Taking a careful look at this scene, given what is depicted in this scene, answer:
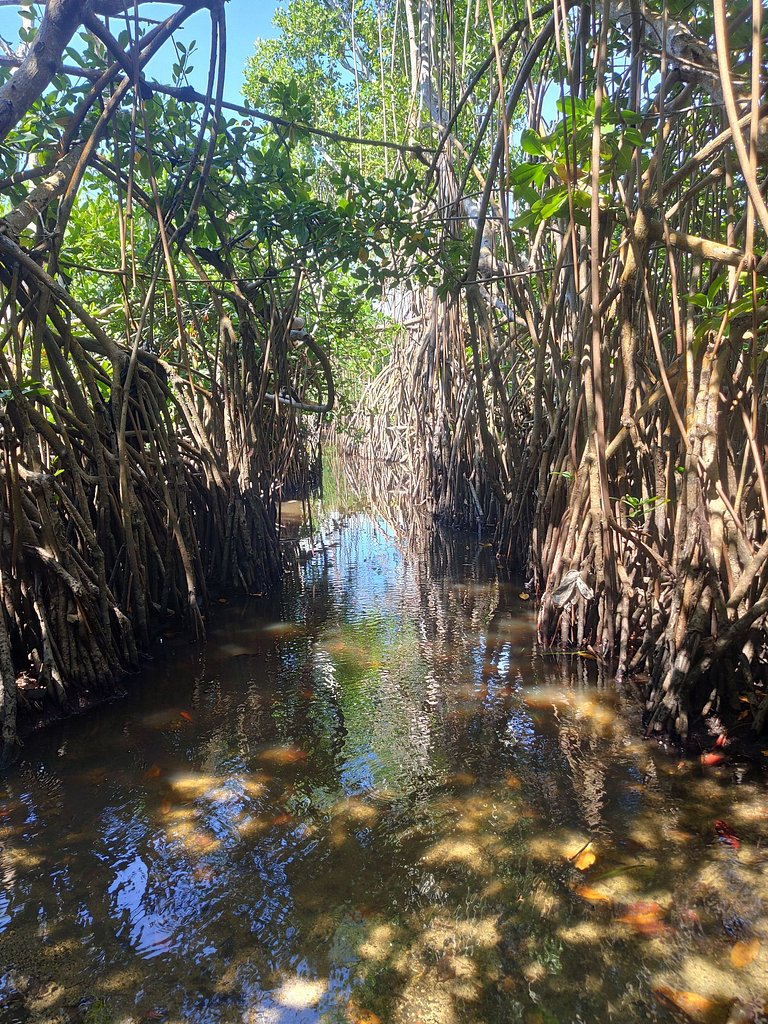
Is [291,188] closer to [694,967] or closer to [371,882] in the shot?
[371,882]

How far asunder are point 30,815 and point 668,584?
252 centimetres

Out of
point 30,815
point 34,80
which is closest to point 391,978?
point 30,815

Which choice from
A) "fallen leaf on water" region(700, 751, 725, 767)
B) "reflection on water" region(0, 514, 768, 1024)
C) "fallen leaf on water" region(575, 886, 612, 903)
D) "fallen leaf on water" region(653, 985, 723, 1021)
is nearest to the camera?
"fallen leaf on water" region(653, 985, 723, 1021)

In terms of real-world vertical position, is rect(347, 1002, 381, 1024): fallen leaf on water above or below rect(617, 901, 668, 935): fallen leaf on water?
below

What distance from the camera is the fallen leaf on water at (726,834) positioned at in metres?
1.89

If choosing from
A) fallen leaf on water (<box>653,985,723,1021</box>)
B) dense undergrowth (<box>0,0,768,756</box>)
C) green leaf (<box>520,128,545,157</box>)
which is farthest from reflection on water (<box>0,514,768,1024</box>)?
green leaf (<box>520,128,545,157</box>)

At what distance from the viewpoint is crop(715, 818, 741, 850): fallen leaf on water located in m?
1.89

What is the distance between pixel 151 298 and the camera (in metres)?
3.22

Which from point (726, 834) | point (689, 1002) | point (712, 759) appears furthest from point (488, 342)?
point (689, 1002)

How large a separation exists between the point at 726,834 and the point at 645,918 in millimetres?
460

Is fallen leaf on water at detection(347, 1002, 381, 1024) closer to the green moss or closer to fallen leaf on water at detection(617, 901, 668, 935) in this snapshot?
the green moss

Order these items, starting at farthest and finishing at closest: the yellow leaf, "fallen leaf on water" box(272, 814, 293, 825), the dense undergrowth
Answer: the dense undergrowth
"fallen leaf on water" box(272, 814, 293, 825)
the yellow leaf

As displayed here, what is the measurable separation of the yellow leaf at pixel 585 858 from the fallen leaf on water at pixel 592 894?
8 cm

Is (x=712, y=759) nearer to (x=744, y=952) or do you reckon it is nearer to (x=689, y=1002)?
(x=744, y=952)
